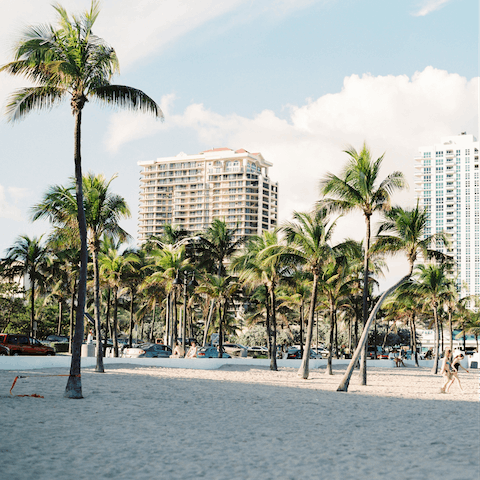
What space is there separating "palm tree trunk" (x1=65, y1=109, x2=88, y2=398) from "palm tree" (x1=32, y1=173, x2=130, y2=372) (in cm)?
409

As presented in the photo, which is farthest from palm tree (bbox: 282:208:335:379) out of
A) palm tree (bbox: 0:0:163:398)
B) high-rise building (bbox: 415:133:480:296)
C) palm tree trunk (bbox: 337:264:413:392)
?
high-rise building (bbox: 415:133:480:296)

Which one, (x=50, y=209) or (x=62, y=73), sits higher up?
(x=62, y=73)

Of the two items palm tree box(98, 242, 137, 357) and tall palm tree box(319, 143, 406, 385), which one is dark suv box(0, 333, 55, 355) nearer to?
palm tree box(98, 242, 137, 357)

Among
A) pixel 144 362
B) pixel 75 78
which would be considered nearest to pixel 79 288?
pixel 75 78

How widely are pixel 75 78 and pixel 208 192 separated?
14464 centimetres

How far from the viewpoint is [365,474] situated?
7266 millimetres

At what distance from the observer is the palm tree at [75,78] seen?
14.1m

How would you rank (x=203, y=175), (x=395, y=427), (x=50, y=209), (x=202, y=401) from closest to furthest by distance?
(x=395, y=427) → (x=202, y=401) → (x=50, y=209) → (x=203, y=175)

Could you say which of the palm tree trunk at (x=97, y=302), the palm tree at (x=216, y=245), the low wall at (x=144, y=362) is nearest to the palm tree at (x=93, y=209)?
the palm tree trunk at (x=97, y=302)

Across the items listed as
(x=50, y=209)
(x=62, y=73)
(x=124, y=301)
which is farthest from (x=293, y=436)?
(x=124, y=301)

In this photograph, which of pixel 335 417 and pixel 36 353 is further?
pixel 36 353

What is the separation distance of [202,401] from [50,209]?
8920mm

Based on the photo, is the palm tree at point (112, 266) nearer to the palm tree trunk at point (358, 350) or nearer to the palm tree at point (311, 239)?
the palm tree at point (311, 239)

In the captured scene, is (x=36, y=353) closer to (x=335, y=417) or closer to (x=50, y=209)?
(x=50, y=209)
